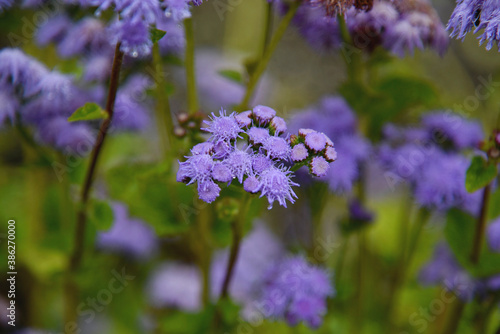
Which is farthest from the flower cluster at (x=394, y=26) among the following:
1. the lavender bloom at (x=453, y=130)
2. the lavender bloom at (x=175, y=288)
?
the lavender bloom at (x=175, y=288)

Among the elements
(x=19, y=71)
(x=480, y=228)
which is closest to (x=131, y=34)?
(x=19, y=71)

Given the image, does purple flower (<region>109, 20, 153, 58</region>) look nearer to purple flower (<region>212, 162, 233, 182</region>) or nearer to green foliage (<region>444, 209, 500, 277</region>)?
purple flower (<region>212, 162, 233, 182</region>)

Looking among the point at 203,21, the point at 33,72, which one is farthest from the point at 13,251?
the point at 203,21

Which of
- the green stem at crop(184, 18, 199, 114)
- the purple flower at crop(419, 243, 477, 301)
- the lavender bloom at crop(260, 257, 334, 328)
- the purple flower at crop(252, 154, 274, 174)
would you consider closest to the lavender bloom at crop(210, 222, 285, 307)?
the lavender bloom at crop(260, 257, 334, 328)

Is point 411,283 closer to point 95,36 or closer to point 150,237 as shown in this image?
point 150,237

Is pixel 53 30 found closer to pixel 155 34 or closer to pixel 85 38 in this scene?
pixel 85 38

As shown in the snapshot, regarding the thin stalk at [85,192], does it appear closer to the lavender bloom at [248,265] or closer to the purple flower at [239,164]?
the purple flower at [239,164]
